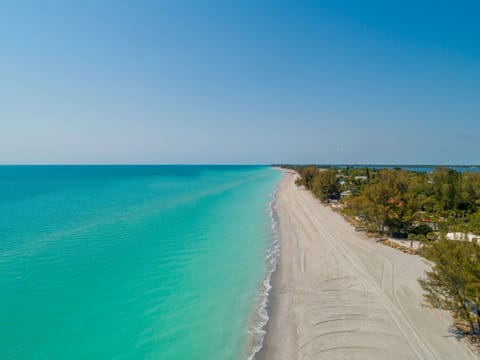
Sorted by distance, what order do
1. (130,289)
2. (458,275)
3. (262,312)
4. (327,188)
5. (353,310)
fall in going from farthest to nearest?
(327,188) → (130,289) → (262,312) → (353,310) → (458,275)

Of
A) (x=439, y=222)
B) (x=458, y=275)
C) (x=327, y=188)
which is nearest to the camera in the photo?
(x=458, y=275)

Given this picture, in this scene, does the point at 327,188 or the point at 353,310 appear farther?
the point at 327,188

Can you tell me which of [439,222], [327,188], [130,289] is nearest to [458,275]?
[130,289]

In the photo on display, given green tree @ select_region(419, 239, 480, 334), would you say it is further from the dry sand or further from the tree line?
the dry sand

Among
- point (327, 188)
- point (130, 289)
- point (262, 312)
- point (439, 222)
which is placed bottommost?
point (130, 289)

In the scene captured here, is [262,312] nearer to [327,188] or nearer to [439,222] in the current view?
[439,222]

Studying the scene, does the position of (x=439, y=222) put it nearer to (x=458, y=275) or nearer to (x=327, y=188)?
(x=458, y=275)

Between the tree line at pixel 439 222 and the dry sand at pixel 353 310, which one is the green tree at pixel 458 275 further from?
the dry sand at pixel 353 310

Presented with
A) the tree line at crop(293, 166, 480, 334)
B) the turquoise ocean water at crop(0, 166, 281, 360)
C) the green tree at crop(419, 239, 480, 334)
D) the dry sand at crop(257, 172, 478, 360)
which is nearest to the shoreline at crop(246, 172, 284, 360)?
the turquoise ocean water at crop(0, 166, 281, 360)

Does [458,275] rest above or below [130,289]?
above
